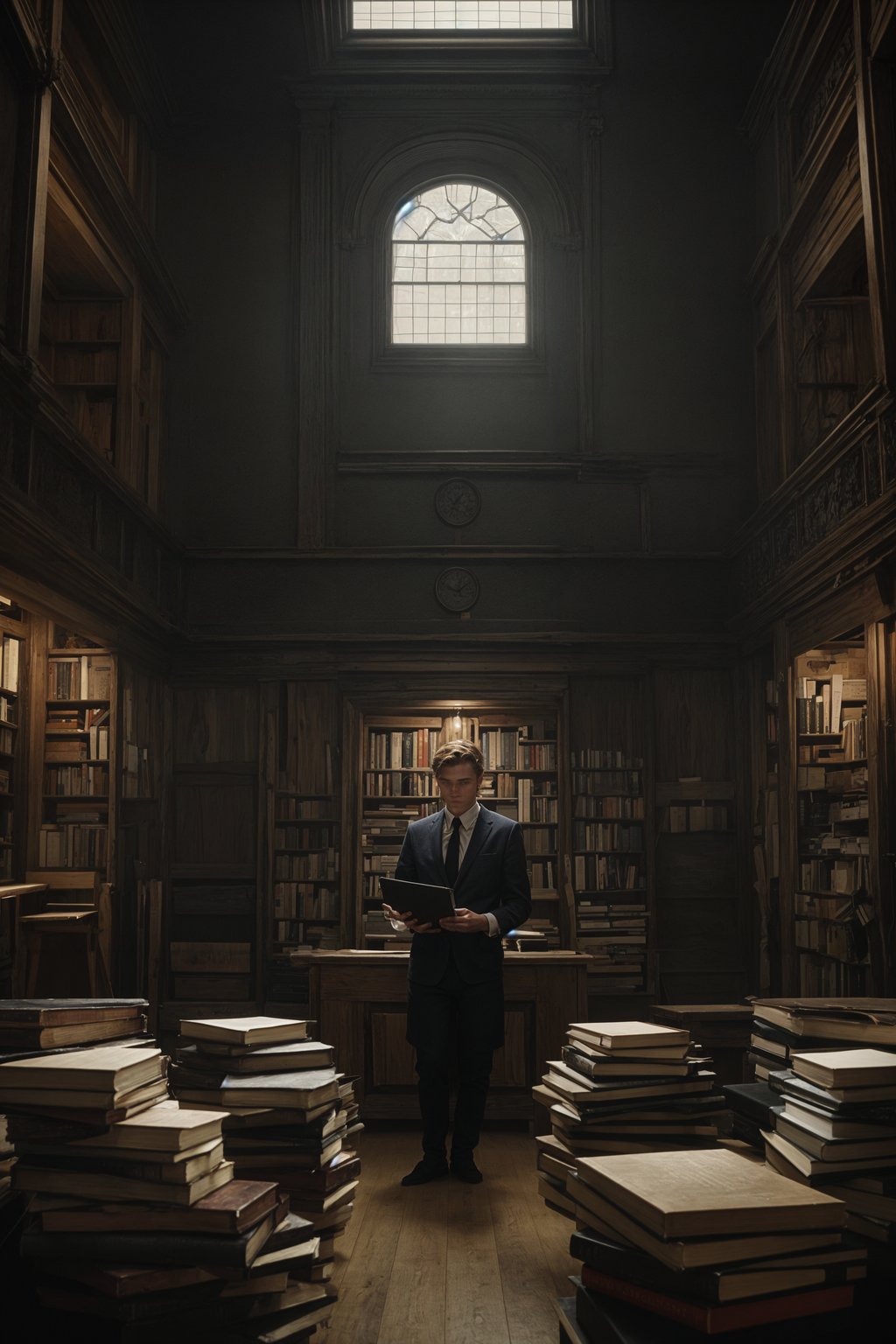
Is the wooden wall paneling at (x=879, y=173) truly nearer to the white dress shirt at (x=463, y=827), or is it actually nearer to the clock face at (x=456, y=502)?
the white dress shirt at (x=463, y=827)

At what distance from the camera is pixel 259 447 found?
9602mm

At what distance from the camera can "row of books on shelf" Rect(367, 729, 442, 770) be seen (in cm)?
925

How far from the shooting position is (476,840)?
5109 millimetres

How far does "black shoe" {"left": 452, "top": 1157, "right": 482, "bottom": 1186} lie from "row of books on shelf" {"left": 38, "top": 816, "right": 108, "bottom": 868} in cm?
358

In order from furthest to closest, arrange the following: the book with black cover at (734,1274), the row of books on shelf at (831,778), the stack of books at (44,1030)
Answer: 1. the row of books on shelf at (831,778)
2. the stack of books at (44,1030)
3. the book with black cover at (734,1274)

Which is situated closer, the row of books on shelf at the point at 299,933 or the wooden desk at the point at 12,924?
the wooden desk at the point at 12,924

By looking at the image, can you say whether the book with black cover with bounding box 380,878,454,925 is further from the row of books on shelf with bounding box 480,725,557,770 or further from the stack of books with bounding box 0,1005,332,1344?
the row of books on shelf with bounding box 480,725,557,770

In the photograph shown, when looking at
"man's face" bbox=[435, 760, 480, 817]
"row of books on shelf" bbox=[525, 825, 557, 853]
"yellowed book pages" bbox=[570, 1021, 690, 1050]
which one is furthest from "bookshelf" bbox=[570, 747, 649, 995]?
"yellowed book pages" bbox=[570, 1021, 690, 1050]

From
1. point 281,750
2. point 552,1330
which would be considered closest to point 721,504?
point 281,750

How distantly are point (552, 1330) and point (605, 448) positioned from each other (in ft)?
23.7

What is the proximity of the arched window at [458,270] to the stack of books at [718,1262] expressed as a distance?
316 inches

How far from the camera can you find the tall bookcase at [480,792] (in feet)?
29.8

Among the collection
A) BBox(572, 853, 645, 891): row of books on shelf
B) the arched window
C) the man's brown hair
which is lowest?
BBox(572, 853, 645, 891): row of books on shelf

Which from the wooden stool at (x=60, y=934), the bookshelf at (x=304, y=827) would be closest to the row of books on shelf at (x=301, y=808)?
the bookshelf at (x=304, y=827)
